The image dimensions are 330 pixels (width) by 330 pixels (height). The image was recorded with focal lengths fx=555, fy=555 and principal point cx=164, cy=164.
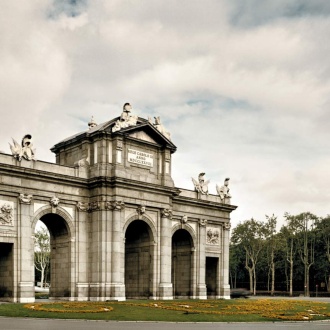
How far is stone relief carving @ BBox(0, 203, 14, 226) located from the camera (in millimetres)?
48000

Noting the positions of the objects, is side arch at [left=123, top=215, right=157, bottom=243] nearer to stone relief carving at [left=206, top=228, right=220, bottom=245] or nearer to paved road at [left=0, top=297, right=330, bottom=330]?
stone relief carving at [left=206, top=228, right=220, bottom=245]

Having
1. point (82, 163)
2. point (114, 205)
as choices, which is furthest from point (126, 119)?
point (114, 205)

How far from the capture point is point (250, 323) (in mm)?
30891

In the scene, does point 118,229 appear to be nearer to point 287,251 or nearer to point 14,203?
point 14,203

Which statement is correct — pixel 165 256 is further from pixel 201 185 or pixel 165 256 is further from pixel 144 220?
pixel 201 185

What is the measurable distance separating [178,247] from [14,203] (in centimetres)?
2426

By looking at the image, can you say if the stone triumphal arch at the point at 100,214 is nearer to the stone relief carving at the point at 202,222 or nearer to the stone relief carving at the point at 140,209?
the stone relief carving at the point at 140,209

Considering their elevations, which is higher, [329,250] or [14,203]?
[14,203]

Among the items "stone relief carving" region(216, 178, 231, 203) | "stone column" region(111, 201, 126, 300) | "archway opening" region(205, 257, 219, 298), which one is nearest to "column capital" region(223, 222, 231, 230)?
"stone relief carving" region(216, 178, 231, 203)

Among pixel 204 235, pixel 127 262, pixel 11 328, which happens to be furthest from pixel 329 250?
pixel 11 328

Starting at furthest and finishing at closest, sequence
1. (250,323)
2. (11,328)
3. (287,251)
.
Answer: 1. (287,251)
2. (250,323)
3. (11,328)

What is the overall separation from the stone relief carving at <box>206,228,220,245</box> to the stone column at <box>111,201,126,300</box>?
16294 millimetres

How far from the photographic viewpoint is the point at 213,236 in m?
67.9

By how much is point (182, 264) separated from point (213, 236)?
5244 mm
